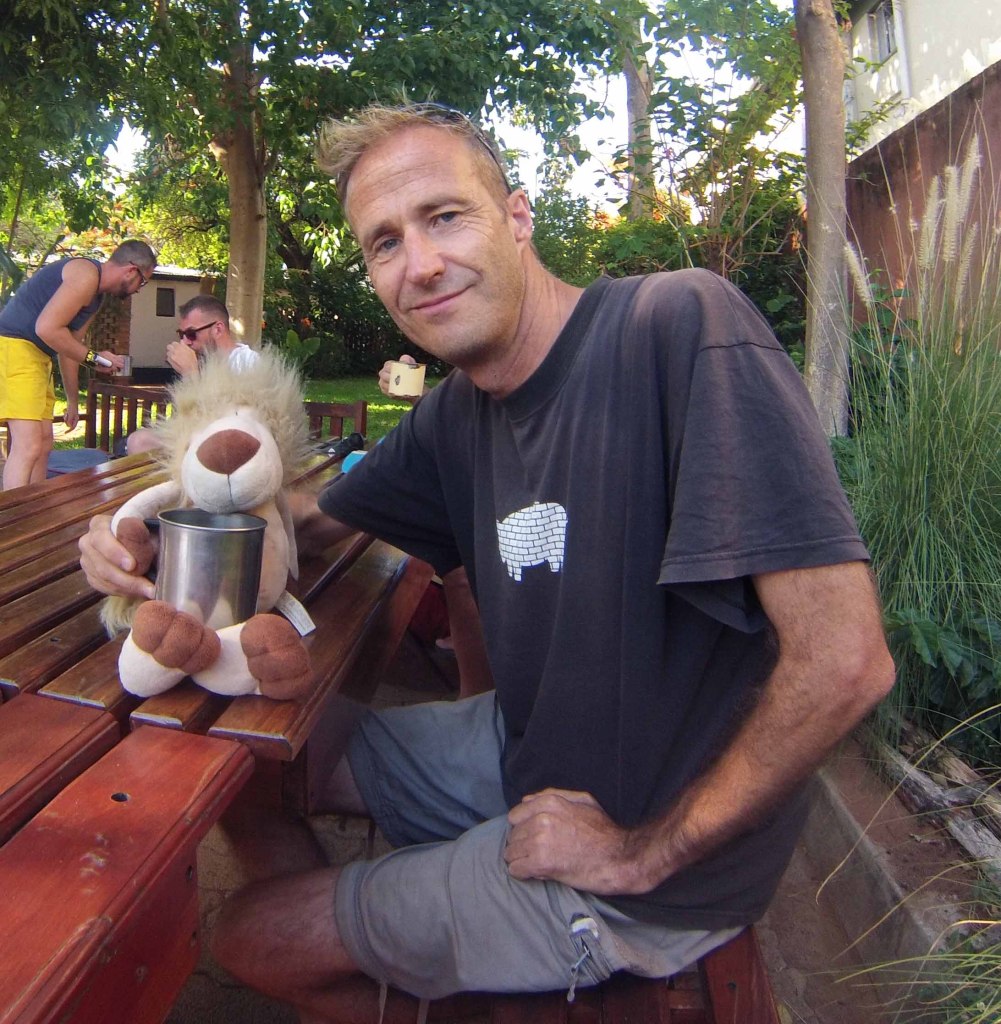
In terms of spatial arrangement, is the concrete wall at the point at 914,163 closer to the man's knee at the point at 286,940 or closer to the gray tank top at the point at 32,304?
the man's knee at the point at 286,940

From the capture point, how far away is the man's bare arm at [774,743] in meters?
1.11

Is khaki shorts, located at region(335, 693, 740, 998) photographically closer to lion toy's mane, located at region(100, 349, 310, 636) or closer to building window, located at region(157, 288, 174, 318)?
lion toy's mane, located at region(100, 349, 310, 636)

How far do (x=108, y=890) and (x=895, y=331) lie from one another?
332cm

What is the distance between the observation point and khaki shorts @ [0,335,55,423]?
496 cm

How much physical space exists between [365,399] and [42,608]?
8841mm

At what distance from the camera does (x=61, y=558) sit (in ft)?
6.34

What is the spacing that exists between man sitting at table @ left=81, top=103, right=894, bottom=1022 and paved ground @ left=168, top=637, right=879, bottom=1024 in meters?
0.11

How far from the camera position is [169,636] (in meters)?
1.20

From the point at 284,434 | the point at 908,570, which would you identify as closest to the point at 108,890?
the point at 284,434

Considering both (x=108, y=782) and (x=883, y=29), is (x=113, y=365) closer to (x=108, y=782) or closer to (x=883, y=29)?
(x=108, y=782)

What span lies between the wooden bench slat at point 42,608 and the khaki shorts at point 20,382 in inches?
146

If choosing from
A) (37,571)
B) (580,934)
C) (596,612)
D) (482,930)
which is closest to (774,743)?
(596,612)

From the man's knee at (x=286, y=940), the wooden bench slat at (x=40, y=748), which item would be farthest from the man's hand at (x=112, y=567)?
the man's knee at (x=286, y=940)

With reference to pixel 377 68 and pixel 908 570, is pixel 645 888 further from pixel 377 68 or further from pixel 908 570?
pixel 377 68
